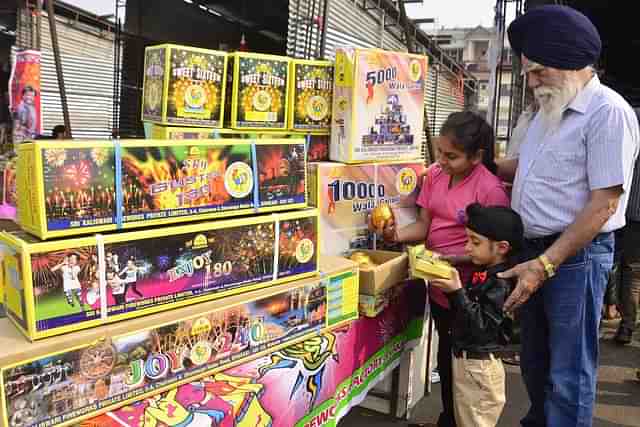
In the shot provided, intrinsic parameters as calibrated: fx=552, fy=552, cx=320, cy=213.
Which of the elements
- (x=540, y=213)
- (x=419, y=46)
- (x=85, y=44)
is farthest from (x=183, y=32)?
(x=540, y=213)

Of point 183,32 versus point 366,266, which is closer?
point 366,266

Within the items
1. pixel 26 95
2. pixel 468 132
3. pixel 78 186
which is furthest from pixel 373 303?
pixel 26 95

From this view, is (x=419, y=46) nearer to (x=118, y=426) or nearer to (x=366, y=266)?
(x=366, y=266)

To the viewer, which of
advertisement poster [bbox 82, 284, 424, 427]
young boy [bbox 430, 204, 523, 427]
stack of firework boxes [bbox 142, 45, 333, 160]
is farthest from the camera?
stack of firework boxes [bbox 142, 45, 333, 160]

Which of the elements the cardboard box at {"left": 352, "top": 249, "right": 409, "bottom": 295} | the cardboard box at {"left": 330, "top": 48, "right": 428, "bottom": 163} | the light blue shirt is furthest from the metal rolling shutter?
the light blue shirt

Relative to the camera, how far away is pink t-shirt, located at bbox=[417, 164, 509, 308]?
232 centimetres

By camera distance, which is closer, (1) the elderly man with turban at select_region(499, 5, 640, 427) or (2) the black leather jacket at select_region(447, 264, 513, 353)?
(1) the elderly man with turban at select_region(499, 5, 640, 427)

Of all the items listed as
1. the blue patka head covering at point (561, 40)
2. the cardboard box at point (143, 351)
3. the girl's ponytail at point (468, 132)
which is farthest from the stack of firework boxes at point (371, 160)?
the blue patka head covering at point (561, 40)

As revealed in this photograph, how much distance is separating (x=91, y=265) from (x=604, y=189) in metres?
1.61

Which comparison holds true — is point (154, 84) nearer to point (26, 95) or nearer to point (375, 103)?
point (375, 103)

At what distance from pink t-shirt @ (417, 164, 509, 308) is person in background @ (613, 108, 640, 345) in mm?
2131

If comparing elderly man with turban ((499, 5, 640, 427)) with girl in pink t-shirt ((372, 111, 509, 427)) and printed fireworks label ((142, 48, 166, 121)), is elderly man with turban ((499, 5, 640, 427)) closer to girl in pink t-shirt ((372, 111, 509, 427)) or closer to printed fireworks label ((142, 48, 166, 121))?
girl in pink t-shirt ((372, 111, 509, 427))

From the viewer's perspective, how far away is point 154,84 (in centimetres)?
234

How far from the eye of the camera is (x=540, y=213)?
6.61ft
